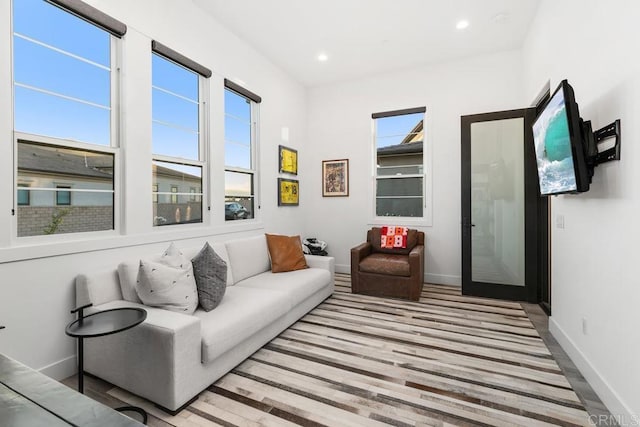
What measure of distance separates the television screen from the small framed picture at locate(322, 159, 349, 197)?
2940mm

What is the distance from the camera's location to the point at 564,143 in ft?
6.67

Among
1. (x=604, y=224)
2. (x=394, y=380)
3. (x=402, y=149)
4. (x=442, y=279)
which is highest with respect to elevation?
(x=402, y=149)

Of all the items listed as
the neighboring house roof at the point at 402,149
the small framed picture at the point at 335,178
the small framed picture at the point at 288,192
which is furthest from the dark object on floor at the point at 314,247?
the neighboring house roof at the point at 402,149

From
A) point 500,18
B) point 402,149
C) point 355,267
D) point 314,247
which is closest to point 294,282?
point 355,267

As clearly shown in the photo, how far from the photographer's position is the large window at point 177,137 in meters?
2.98

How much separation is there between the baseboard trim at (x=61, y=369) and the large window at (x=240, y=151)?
6.55ft

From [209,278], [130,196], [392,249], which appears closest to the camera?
[209,278]

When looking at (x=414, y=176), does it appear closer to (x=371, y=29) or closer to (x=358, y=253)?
(x=358, y=253)

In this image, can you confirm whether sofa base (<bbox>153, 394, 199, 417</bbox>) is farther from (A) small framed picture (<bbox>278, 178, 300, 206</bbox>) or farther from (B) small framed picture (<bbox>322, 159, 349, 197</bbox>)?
(B) small framed picture (<bbox>322, 159, 349, 197</bbox>)

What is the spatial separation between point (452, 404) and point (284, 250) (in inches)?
90.7

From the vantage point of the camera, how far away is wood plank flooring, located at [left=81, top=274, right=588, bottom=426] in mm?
1769

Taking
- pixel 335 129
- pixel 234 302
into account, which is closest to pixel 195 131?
pixel 234 302

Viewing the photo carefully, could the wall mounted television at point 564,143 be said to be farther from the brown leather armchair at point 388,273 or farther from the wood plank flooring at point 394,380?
the brown leather armchair at point 388,273

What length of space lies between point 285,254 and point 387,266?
133cm
